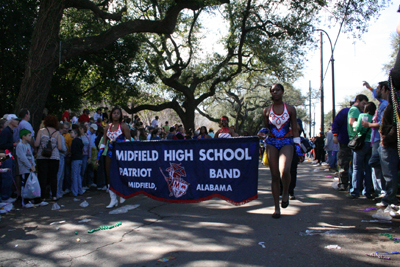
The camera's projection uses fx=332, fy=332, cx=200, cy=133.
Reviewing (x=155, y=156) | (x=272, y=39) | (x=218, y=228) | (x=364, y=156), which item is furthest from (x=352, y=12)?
(x=218, y=228)

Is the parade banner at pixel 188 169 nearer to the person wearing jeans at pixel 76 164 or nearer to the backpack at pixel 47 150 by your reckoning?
the backpack at pixel 47 150

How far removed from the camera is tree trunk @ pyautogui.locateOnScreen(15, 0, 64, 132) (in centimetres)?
1163

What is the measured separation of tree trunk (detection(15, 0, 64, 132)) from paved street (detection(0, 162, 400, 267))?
5.95m

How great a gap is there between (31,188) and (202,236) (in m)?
4.66

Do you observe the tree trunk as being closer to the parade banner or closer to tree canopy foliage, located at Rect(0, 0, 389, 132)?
tree canopy foliage, located at Rect(0, 0, 389, 132)

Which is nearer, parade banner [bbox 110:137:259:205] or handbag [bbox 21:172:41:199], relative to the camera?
parade banner [bbox 110:137:259:205]

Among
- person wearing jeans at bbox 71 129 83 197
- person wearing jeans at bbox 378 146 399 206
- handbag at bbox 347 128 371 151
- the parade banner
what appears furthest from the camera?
person wearing jeans at bbox 71 129 83 197

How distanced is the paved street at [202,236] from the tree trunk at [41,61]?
234 inches

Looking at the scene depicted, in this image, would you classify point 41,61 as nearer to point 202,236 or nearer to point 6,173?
point 6,173

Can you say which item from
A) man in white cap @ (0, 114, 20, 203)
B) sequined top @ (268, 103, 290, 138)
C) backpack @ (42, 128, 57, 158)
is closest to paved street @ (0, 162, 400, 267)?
man in white cap @ (0, 114, 20, 203)

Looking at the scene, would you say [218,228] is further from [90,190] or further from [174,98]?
[174,98]

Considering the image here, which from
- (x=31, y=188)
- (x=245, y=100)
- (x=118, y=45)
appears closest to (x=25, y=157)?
(x=31, y=188)

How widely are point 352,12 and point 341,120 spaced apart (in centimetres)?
1262

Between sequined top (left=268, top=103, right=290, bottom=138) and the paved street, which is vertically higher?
sequined top (left=268, top=103, right=290, bottom=138)
